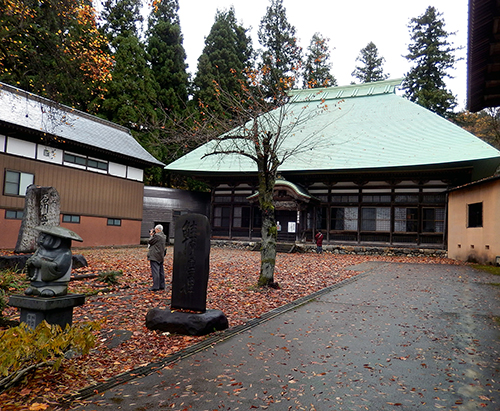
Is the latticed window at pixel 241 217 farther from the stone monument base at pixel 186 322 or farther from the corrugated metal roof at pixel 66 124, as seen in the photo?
the stone monument base at pixel 186 322

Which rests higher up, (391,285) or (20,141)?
(20,141)

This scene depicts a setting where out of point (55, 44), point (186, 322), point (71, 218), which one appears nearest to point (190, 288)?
point (186, 322)

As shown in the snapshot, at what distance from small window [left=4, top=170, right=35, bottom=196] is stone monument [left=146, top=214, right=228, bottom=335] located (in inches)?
570

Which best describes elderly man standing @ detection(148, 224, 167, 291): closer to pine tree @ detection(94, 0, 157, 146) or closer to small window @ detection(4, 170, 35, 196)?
small window @ detection(4, 170, 35, 196)

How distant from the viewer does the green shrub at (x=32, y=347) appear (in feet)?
11.5

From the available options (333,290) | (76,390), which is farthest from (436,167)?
(76,390)

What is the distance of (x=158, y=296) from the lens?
877 centimetres

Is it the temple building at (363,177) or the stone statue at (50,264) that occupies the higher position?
the temple building at (363,177)

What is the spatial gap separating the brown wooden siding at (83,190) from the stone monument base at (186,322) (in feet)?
47.4

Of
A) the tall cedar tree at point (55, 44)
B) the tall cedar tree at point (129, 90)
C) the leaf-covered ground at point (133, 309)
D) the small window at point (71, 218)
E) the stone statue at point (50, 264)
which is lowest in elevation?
the leaf-covered ground at point (133, 309)

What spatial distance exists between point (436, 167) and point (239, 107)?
13513 mm

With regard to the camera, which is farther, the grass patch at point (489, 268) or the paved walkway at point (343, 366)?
the grass patch at point (489, 268)

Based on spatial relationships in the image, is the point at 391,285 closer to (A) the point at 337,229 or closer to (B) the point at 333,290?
(B) the point at 333,290

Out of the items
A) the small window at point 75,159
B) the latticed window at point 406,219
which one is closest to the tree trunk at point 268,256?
the latticed window at point 406,219
